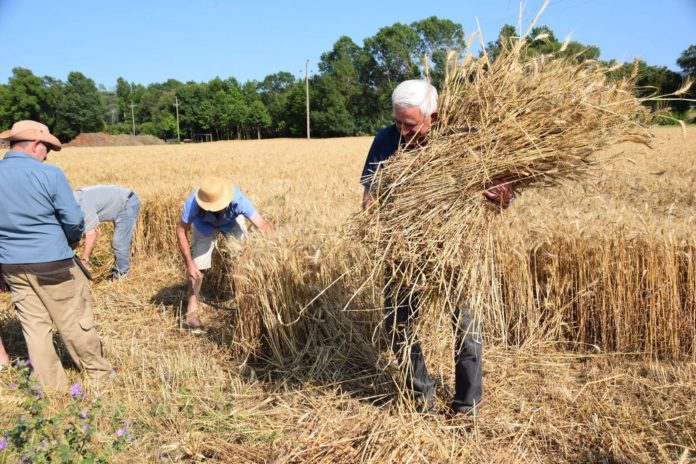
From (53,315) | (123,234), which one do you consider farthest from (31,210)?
(123,234)

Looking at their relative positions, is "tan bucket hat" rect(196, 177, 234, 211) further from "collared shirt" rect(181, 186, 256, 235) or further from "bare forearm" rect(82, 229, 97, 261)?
"bare forearm" rect(82, 229, 97, 261)

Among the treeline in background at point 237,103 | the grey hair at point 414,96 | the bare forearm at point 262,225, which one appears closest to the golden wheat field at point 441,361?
the bare forearm at point 262,225

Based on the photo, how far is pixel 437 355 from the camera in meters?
3.28

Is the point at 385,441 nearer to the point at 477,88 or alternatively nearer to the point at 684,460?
the point at 684,460

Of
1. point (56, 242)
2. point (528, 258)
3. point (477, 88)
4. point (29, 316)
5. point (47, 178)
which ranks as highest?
point (477, 88)

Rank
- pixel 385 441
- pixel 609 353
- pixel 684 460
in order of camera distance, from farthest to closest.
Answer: pixel 609 353 < pixel 385 441 < pixel 684 460

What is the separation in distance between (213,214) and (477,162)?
2.62m

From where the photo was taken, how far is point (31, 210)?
2.96 meters

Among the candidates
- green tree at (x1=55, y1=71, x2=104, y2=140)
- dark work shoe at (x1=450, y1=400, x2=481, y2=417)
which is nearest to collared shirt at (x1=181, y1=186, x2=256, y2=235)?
dark work shoe at (x1=450, y1=400, x2=481, y2=417)

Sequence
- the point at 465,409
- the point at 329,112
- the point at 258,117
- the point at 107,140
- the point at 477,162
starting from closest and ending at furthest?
1. the point at 477,162
2. the point at 465,409
3. the point at 107,140
4. the point at 329,112
5. the point at 258,117

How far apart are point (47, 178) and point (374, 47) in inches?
2596

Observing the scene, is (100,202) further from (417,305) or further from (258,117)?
(258,117)

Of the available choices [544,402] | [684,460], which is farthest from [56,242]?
[684,460]

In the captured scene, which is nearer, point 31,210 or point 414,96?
point 414,96
